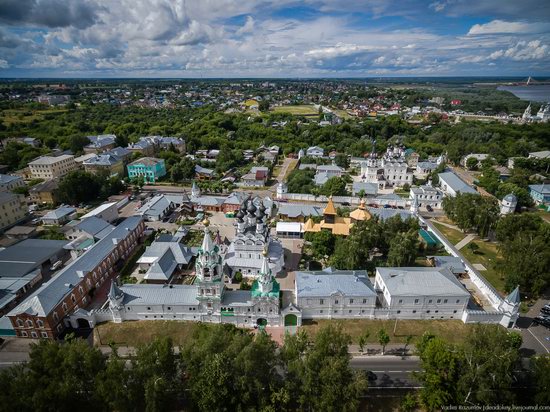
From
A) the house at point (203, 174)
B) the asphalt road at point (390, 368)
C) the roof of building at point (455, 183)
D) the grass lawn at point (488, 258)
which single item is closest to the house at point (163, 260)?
the asphalt road at point (390, 368)

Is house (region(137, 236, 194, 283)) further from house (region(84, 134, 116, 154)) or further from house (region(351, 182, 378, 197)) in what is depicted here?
house (region(84, 134, 116, 154))

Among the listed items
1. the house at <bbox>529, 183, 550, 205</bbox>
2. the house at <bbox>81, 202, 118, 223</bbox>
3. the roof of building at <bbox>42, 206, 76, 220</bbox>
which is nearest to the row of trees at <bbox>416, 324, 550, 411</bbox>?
the house at <bbox>81, 202, 118, 223</bbox>

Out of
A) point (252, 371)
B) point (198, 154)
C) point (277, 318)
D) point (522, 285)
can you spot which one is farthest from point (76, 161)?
point (522, 285)

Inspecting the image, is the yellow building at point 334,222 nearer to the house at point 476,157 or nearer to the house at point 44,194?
the house at point 44,194

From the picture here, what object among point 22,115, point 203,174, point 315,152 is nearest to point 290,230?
point 203,174

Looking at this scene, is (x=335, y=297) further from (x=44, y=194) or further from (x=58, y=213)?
(x=44, y=194)

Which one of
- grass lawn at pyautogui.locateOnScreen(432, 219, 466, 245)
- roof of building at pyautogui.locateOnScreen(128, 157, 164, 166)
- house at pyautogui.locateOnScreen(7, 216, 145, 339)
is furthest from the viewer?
roof of building at pyautogui.locateOnScreen(128, 157, 164, 166)

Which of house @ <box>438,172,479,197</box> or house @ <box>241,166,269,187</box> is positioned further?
house @ <box>241,166,269,187</box>
